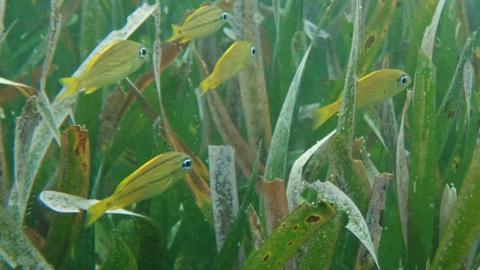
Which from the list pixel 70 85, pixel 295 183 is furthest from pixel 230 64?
pixel 295 183

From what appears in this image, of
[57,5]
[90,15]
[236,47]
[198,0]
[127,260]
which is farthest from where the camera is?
[198,0]

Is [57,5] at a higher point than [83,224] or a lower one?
higher

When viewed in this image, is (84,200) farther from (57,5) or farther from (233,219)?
(57,5)

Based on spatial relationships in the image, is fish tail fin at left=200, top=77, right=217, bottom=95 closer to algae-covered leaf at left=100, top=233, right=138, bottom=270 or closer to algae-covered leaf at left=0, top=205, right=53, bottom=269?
algae-covered leaf at left=100, top=233, right=138, bottom=270

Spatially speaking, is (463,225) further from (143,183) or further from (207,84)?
(207,84)

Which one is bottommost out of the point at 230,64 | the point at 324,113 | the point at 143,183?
the point at 324,113

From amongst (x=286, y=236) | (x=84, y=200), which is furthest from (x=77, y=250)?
(x=286, y=236)
